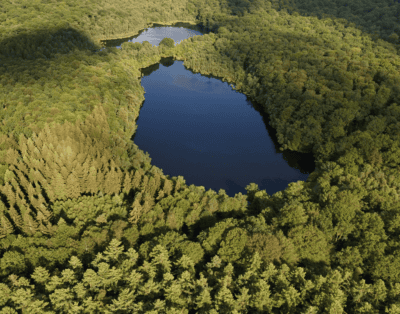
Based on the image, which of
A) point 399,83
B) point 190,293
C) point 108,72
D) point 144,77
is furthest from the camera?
point 144,77

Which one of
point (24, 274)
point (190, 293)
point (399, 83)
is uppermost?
point (399, 83)

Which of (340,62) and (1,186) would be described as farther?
(340,62)

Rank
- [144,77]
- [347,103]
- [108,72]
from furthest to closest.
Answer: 1. [144,77]
2. [108,72]
3. [347,103]

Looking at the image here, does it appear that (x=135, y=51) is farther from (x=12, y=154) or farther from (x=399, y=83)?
(x=399, y=83)

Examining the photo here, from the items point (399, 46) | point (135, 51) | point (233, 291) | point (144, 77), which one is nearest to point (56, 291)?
point (233, 291)

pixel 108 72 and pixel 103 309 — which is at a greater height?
pixel 108 72

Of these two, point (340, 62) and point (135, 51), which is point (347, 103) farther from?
point (135, 51)
